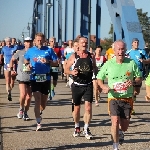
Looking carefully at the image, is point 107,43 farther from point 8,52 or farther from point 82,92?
point 82,92

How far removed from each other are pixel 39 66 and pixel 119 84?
2.84 meters

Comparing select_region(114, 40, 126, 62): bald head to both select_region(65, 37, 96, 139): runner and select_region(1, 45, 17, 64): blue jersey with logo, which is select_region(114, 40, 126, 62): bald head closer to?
select_region(65, 37, 96, 139): runner

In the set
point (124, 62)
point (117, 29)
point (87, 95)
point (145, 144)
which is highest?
point (117, 29)

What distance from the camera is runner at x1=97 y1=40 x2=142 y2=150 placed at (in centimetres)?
728

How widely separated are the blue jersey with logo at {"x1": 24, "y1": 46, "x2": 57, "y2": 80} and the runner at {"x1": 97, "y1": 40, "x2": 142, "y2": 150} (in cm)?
257

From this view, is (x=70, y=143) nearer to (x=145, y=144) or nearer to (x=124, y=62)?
(x=145, y=144)

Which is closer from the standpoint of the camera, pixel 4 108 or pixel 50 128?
pixel 50 128

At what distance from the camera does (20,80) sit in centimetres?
1115

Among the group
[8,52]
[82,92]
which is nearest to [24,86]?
[82,92]

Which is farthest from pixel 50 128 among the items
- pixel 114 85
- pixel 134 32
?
pixel 134 32

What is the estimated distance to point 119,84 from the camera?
24.1 ft

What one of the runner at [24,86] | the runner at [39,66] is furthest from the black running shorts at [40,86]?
the runner at [24,86]

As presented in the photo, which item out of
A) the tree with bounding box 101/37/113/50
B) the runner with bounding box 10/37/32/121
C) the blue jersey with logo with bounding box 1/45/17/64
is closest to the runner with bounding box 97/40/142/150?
the runner with bounding box 10/37/32/121

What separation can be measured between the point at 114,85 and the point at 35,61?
279cm
